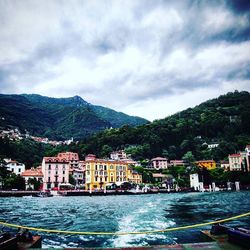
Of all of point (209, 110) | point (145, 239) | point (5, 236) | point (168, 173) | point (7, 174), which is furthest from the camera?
point (209, 110)

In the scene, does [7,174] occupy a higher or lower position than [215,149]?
lower

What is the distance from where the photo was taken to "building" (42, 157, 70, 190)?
284 ft

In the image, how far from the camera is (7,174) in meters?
77.3

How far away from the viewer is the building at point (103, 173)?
8494cm

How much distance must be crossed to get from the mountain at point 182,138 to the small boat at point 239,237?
391ft

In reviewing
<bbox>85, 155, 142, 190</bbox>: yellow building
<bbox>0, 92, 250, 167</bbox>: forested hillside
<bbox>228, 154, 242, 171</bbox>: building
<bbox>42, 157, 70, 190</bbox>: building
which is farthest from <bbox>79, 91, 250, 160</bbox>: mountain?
<bbox>42, 157, 70, 190</bbox>: building

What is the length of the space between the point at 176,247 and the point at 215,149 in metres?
127

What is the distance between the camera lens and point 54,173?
8781 centimetres

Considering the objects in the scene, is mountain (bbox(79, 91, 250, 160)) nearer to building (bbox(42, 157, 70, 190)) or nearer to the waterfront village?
the waterfront village

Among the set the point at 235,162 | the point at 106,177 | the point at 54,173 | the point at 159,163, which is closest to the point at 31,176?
the point at 54,173

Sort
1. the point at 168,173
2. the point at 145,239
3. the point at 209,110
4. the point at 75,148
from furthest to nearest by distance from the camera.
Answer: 1. the point at 209,110
2. the point at 75,148
3. the point at 168,173
4. the point at 145,239

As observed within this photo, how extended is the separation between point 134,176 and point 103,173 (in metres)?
13.3

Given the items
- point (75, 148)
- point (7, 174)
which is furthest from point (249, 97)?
point (7, 174)

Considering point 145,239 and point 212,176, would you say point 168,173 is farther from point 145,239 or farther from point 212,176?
point 145,239
